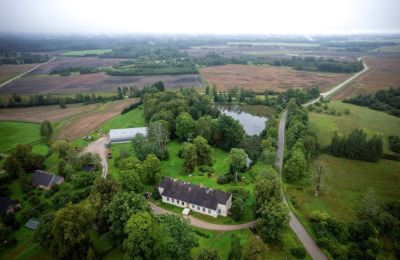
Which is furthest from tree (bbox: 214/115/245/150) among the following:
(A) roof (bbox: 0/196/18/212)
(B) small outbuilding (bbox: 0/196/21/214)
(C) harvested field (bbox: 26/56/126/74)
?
(C) harvested field (bbox: 26/56/126/74)

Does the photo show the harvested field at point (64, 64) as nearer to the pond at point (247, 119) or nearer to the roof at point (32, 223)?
the pond at point (247, 119)

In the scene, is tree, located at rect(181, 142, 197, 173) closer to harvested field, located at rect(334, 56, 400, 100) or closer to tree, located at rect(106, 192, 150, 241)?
tree, located at rect(106, 192, 150, 241)

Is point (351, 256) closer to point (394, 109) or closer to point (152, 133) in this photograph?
point (152, 133)

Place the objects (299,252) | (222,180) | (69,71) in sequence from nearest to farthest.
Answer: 1. (299,252)
2. (222,180)
3. (69,71)

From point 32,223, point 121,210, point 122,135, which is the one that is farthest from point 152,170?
point 122,135

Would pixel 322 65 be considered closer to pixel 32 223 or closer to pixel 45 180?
pixel 45 180

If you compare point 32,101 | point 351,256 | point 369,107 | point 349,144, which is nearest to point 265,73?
point 369,107
